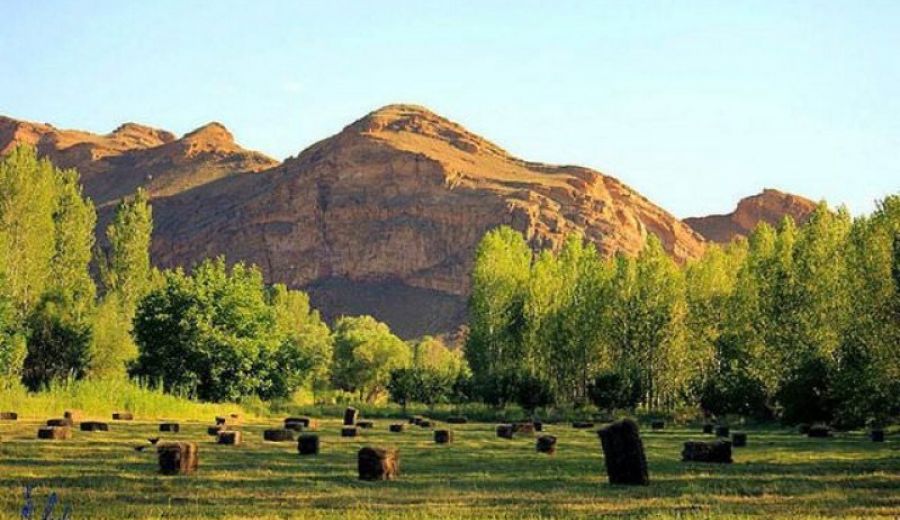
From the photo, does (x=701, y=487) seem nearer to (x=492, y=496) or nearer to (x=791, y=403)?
(x=492, y=496)

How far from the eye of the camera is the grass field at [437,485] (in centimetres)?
1338

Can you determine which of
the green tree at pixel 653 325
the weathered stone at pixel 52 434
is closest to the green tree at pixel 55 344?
the green tree at pixel 653 325

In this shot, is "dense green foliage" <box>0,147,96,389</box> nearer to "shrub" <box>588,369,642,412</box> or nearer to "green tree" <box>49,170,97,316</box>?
"green tree" <box>49,170,97,316</box>

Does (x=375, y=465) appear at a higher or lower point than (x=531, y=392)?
lower

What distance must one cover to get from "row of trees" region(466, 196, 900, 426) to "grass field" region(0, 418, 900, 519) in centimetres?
1661

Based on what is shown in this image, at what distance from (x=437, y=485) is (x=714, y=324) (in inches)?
2295

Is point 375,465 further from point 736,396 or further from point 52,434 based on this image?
point 736,396

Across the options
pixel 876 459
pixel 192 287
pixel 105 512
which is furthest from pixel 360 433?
pixel 192 287

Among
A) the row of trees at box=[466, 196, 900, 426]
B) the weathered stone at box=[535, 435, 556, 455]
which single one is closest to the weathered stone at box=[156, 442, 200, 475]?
the weathered stone at box=[535, 435, 556, 455]

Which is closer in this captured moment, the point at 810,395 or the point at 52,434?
the point at 52,434

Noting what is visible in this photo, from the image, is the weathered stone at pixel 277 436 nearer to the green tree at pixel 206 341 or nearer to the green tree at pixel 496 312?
the green tree at pixel 206 341

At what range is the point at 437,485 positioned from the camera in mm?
16797

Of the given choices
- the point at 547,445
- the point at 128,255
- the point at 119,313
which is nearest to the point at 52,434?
the point at 547,445

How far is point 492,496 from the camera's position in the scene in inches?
600
